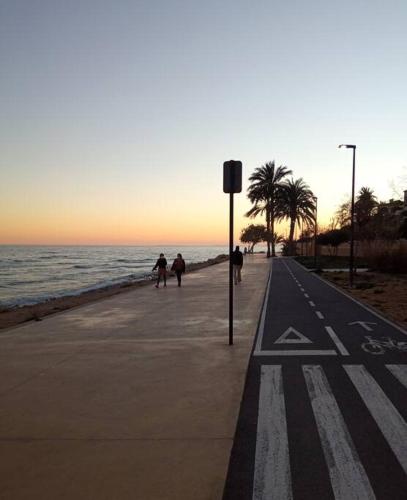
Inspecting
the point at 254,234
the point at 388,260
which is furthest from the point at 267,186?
the point at 254,234

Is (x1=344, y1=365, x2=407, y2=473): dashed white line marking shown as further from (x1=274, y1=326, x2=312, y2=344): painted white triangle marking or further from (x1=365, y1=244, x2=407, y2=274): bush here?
(x1=365, y1=244, x2=407, y2=274): bush

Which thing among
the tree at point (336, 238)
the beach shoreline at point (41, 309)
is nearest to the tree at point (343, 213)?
the tree at point (336, 238)

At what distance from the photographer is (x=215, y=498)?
3787 millimetres

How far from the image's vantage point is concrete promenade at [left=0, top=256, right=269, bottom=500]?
4.08 meters

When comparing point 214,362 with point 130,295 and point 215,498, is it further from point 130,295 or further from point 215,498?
point 130,295

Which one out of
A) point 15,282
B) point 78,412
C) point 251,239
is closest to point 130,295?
point 78,412

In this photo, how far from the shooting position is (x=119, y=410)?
5809 millimetres

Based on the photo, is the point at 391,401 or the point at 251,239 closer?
the point at 391,401

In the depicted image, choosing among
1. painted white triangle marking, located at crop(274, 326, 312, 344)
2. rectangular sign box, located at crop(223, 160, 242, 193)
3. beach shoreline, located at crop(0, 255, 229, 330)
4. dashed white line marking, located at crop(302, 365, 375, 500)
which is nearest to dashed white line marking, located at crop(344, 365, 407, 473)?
dashed white line marking, located at crop(302, 365, 375, 500)

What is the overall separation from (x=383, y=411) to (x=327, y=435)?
1.08 metres

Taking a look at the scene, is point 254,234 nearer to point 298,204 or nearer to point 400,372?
point 298,204

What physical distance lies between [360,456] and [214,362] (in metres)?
3.89

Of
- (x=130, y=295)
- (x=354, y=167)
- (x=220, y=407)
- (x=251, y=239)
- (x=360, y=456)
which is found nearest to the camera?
(x=360, y=456)

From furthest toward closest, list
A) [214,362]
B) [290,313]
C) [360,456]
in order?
1. [290,313]
2. [214,362]
3. [360,456]
